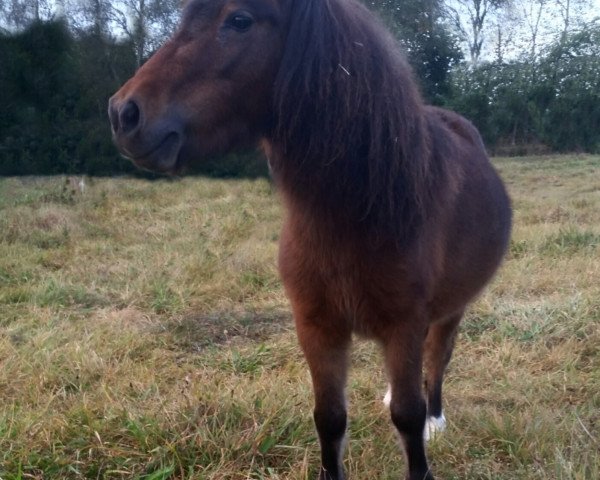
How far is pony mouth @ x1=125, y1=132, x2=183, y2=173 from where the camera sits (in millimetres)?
1636

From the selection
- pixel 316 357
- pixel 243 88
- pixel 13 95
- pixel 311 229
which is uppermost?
pixel 13 95

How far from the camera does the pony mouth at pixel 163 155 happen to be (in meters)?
1.64

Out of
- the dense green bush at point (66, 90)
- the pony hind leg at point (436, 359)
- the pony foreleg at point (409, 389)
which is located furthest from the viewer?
the dense green bush at point (66, 90)

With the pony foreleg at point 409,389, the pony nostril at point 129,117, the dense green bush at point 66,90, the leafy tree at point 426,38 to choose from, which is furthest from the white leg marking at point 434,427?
the dense green bush at point 66,90

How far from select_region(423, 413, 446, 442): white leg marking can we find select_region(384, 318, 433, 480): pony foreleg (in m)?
0.38

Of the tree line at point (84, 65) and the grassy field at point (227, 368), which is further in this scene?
the tree line at point (84, 65)

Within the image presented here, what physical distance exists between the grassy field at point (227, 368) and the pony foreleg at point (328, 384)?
102 millimetres

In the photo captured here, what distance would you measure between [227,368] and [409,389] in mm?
1508

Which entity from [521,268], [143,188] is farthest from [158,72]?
[143,188]

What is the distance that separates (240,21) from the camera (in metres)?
1.68

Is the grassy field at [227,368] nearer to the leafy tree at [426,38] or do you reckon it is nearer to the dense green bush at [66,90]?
the leafy tree at [426,38]

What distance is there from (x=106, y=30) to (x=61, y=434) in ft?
31.8

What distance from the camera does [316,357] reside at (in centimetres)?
213

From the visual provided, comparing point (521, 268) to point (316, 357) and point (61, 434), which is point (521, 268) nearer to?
point (316, 357)
